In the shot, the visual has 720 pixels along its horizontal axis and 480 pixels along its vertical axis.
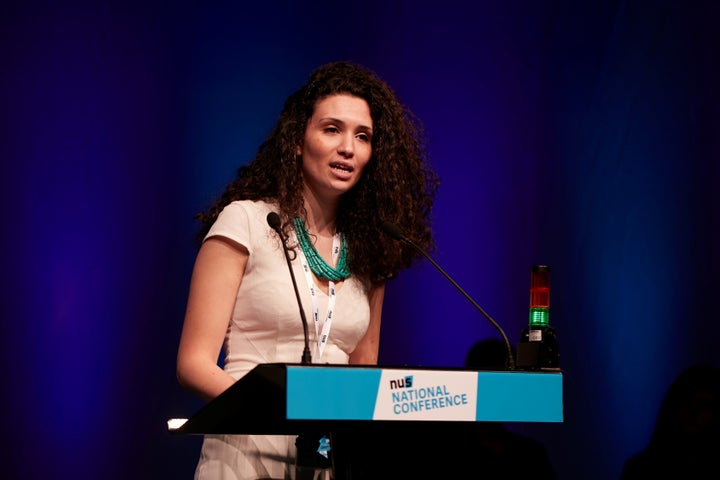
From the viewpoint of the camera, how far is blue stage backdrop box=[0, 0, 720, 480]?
3699 mm

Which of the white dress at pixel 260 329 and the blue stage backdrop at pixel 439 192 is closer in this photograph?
the white dress at pixel 260 329

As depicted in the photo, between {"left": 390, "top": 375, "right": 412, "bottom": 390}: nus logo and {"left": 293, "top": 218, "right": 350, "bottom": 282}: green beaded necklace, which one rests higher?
{"left": 293, "top": 218, "right": 350, "bottom": 282}: green beaded necklace

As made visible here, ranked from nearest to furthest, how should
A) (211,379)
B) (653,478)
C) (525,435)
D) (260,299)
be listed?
(211,379), (260,299), (653,478), (525,435)

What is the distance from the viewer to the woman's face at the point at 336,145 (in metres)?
2.57

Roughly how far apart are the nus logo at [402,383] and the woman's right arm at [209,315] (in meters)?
0.60

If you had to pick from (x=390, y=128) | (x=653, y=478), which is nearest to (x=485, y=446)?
(x=653, y=478)

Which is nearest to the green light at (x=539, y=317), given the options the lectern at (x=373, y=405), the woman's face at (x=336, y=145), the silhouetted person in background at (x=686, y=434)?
the lectern at (x=373, y=405)

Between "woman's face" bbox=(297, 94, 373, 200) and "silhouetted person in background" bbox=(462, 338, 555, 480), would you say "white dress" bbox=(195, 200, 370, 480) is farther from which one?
"silhouetted person in background" bbox=(462, 338, 555, 480)

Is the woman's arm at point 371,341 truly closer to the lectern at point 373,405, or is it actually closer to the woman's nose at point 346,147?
the woman's nose at point 346,147

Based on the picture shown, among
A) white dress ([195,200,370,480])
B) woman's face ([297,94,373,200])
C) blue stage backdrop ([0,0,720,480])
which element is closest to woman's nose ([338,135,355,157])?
woman's face ([297,94,373,200])

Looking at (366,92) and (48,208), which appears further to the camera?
(48,208)

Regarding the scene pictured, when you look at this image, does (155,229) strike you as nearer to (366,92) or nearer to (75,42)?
(75,42)

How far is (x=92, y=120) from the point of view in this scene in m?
3.78

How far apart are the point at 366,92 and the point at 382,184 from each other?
0.84 ft
